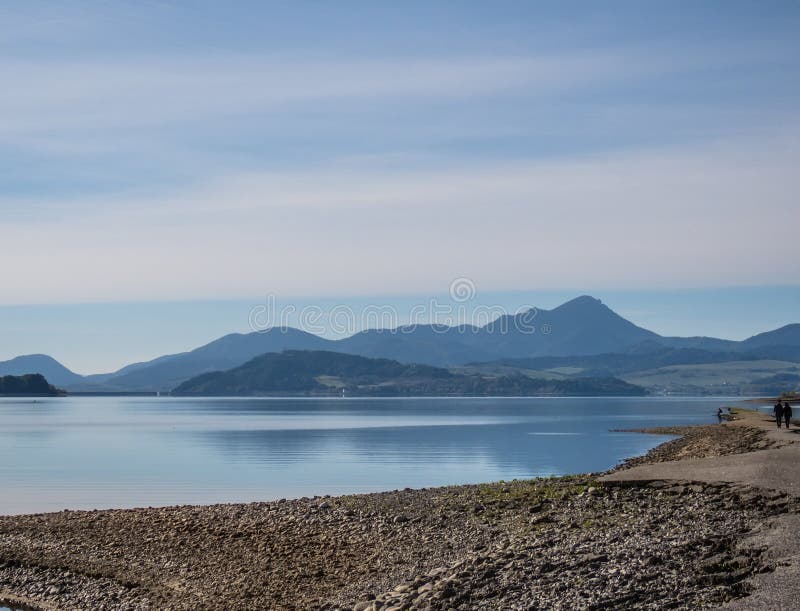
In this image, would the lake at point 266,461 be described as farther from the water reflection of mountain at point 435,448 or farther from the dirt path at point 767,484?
the dirt path at point 767,484

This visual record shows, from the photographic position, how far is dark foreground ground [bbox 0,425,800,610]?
21094 mm

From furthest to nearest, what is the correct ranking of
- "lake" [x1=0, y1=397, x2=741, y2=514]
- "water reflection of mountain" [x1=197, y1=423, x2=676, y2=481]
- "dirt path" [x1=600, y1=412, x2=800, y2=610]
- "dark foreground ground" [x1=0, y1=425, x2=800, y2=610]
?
"water reflection of mountain" [x1=197, y1=423, x2=676, y2=481], "lake" [x1=0, y1=397, x2=741, y2=514], "dark foreground ground" [x1=0, y1=425, x2=800, y2=610], "dirt path" [x1=600, y1=412, x2=800, y2=610]

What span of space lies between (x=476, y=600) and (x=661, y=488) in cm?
1219

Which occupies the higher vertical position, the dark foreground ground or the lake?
the dark foreground ground

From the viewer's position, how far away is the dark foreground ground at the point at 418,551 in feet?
69.2

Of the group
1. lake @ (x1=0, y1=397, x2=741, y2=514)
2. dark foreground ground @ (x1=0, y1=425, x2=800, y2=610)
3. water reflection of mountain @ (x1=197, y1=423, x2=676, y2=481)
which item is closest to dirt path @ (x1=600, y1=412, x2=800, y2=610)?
dark foreground ground @ (x1=0, y1=425, x2=800, y2=610)

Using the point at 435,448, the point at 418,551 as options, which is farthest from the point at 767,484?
the point at 435,448

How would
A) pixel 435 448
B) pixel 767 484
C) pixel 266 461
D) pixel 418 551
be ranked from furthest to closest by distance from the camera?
pixel 435 448, pixel 266 461, pixel 767 484, pixel 418 551

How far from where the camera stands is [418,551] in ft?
86.8

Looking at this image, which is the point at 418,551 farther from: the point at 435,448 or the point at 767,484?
the point at 435,448

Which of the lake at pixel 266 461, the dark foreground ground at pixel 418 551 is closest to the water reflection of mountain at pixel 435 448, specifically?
the lake at pixel 266 461

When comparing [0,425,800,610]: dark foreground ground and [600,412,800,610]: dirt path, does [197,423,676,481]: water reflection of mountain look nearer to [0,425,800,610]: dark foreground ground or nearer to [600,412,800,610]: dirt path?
[600,412,800,610]: dirt path

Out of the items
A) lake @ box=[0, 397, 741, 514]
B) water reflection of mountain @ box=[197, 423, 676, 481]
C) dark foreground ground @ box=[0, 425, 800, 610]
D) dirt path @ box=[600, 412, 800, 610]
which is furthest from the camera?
water reflection of mountain @ box=[197, 423, 676, 481]

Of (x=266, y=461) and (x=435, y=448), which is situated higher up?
(x=266, y=461)
